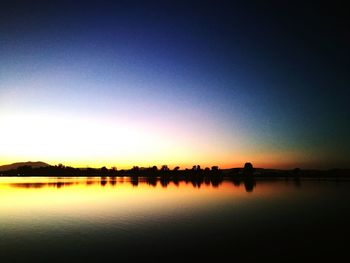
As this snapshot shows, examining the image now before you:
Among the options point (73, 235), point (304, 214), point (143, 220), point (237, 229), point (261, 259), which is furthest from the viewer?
point (304, 214)

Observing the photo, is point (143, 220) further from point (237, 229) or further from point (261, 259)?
point (261, 259)

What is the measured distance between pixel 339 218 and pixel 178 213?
27.0 meters

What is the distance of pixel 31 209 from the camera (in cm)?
5728

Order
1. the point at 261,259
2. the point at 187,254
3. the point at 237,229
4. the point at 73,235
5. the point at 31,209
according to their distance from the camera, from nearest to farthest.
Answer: the point at 261,259 < the point at 187,254 < the point at 73,235 < the point at 237,229 < the point at 31,209

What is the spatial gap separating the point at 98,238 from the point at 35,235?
839cm

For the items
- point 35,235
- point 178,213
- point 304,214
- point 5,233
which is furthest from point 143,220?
point 304,214

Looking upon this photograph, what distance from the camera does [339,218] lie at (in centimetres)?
4744

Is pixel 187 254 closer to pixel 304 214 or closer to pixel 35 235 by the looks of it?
pixel 35 235

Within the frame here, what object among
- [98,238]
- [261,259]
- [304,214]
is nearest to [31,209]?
[98,238]

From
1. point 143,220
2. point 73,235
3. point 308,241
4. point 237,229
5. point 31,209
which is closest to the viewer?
point 308,241

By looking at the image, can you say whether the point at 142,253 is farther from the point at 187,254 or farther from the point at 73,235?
the point at 73,235

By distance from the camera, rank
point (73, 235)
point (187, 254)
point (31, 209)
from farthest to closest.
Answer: point (31, 209) < point (73, 235) < point (187, 254)

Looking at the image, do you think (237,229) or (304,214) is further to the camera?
(304,214)

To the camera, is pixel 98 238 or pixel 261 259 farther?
pixel 98 238
